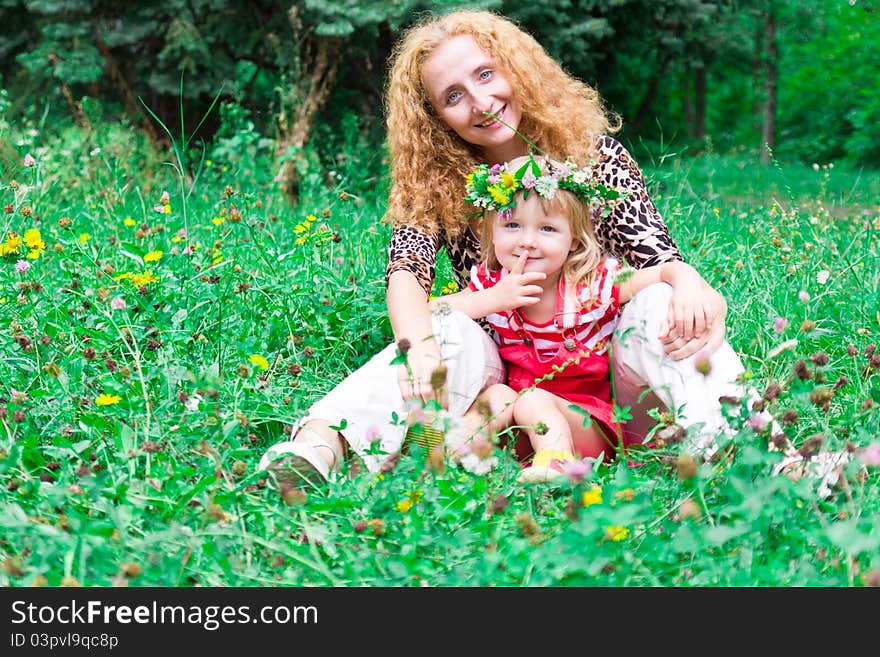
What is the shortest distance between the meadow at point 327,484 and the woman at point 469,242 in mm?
159

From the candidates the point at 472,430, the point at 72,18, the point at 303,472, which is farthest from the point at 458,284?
the point at 72,18

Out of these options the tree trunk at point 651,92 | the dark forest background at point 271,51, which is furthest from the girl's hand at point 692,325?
the tree trunk at point 651,92

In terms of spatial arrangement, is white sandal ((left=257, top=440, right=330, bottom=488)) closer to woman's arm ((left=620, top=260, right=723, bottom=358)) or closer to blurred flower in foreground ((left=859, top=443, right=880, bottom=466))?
woman's arm ((left=620, top=260, right=723, bottom=358))

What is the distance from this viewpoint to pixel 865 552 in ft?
4.70

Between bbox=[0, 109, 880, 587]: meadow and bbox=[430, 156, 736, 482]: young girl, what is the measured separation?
21 centimetres

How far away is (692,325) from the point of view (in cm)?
194

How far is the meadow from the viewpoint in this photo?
141 centimetres

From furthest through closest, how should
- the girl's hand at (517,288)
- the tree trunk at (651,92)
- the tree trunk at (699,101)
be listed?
1. the tree trunk at (699,101)
2. the tree trunk at (651,92)
3. the girl's hand at (517,288)

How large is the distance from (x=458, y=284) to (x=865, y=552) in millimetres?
1367

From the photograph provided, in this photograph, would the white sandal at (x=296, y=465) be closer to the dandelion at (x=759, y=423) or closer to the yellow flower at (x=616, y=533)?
the yellow flower at (x=616, y=533)

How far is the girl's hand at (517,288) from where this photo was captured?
2070mm

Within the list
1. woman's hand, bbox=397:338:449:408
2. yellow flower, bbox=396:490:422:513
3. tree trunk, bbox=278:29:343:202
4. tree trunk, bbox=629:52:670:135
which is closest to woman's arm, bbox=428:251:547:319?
woman's hand, bbox=397:338:449:408
